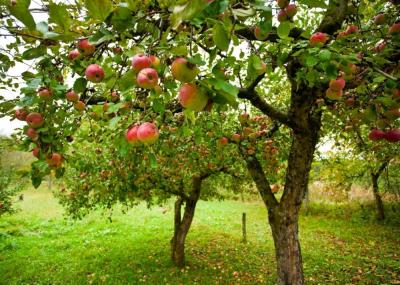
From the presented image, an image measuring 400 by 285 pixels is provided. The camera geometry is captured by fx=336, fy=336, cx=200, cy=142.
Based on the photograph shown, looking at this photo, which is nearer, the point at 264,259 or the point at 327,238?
the point at 264,259

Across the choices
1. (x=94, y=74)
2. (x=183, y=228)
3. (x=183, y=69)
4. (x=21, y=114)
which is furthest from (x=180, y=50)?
(x=183, y=228)

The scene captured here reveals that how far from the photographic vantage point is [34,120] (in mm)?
1744

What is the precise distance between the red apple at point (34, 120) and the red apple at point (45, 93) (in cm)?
12

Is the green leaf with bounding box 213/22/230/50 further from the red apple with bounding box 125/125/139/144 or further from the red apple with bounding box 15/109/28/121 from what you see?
the red apple with bounding box 15/109/28/121

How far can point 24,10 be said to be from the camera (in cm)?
100

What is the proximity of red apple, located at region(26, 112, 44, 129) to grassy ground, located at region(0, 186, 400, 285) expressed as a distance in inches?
294

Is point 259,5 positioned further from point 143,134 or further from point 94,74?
point 94,74

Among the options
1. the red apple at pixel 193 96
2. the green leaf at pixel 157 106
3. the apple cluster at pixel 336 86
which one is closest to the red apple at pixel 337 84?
the apple cluster at pixel 336 86

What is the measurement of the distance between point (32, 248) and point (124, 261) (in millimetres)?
4177

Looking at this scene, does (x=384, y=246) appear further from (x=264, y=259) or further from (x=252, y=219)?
(x=252, y=219)

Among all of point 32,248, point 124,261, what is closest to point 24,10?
point 124,261

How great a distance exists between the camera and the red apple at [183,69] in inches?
44.9

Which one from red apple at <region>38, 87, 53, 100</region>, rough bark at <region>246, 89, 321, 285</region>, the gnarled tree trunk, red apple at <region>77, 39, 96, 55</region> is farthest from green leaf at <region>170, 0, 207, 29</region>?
the gnarled tree trunk

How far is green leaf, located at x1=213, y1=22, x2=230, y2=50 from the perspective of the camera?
1.00 metres
